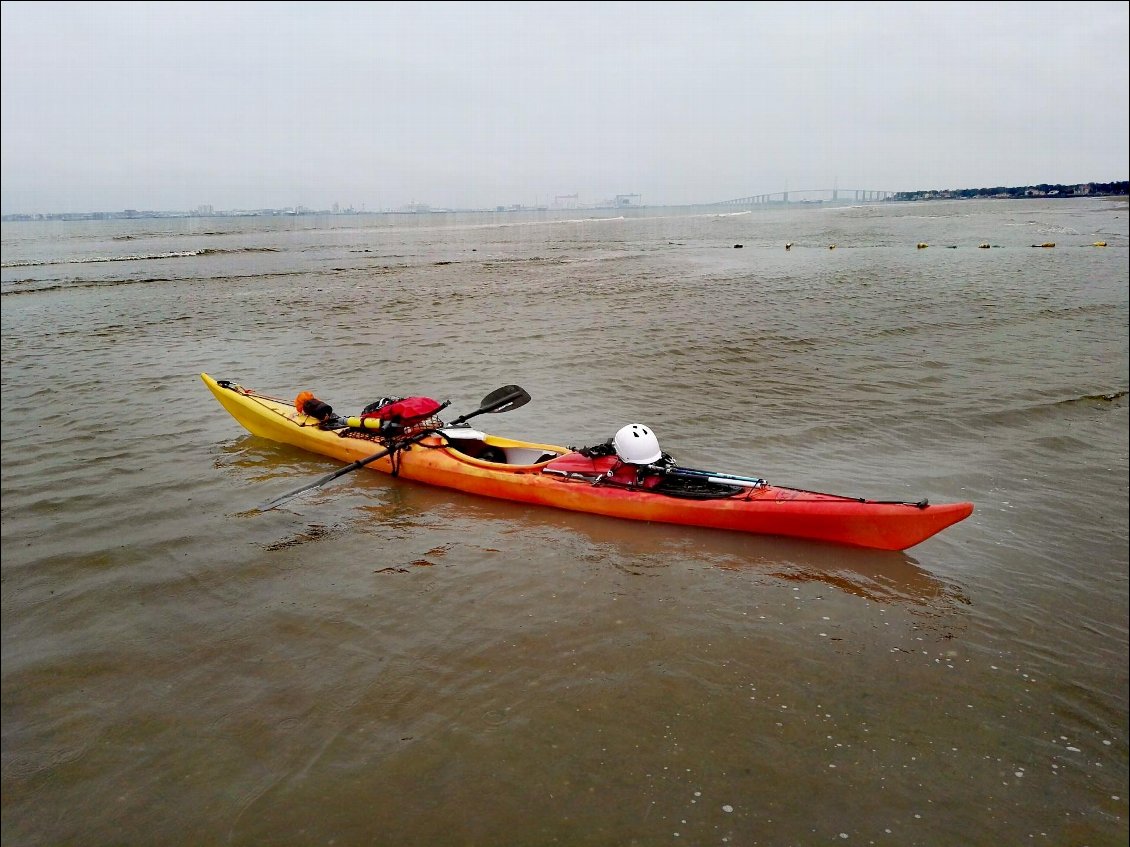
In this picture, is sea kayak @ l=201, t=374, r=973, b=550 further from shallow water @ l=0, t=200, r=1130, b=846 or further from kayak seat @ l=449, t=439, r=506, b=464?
shallow water @ l=0, t=200, r=1130, b=846

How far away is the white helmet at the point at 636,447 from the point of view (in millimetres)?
7703

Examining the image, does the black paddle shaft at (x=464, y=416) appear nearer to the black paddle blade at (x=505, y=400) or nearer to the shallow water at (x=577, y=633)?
the black paddle blade at (x=505, y=400)

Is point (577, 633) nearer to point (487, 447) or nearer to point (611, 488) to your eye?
point (611, 488)

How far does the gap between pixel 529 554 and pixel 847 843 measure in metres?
4.13

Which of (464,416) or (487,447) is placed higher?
(464,416)

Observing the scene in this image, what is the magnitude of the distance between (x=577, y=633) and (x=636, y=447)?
250 centimetres

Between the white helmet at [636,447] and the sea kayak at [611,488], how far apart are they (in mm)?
273

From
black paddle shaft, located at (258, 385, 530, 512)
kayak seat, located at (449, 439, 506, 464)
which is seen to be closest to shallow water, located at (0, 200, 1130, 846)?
black paddle shaft, located at (258, 385, 530, 512)

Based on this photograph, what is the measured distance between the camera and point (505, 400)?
32.3 ft

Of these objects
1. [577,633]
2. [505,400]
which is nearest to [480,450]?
[505,400]

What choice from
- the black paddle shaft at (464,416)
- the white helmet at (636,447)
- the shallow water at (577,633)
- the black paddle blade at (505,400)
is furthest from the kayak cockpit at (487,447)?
the white helmet at (636,447)

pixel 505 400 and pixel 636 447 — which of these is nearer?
pixel 636 447

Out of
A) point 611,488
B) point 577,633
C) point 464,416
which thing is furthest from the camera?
point 464,416

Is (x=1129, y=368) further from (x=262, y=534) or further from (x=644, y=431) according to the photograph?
(x=262, y=534)
